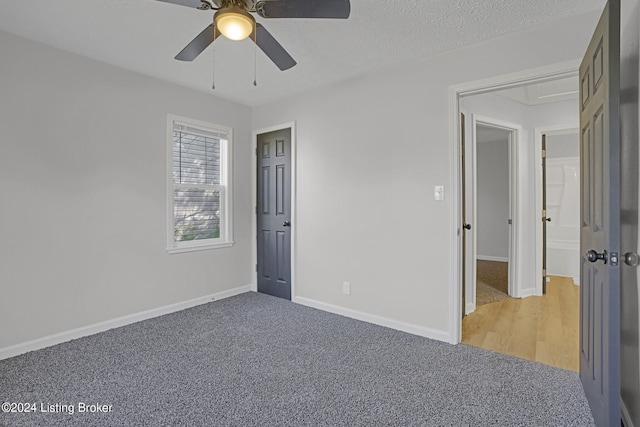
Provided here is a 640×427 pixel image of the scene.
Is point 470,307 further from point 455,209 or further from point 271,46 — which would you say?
point 271,46

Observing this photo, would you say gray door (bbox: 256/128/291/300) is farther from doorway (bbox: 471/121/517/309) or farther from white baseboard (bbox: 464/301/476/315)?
doorway (bbox: 471/121/517/309)

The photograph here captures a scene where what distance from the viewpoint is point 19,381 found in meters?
2.26

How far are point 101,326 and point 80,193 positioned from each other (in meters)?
1.19

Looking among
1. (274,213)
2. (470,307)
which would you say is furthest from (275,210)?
(470,307)

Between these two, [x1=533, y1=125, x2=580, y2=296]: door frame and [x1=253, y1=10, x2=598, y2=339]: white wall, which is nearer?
[x1=253, y1=10, x2=598, y2=339]: white wall

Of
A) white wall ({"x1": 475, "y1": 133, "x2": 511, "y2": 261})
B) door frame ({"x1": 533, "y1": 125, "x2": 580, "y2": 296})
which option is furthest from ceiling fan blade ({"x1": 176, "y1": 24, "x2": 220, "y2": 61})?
white wall ({"x1": 475, "y1": 133, "x2": 511, "y2": 261})

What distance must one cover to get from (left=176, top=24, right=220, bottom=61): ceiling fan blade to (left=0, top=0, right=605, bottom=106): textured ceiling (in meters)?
0.27

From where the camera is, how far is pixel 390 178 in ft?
10.6

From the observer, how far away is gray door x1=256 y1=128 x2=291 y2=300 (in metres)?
4.12

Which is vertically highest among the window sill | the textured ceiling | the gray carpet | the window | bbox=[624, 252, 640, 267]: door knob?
the textured ceiling

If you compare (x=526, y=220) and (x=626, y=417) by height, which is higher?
(x=526, y=220)

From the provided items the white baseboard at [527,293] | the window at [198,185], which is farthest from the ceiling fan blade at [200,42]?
the white baseboard at [527,293]

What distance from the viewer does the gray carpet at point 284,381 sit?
189cm

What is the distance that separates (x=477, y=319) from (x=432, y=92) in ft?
7.37
